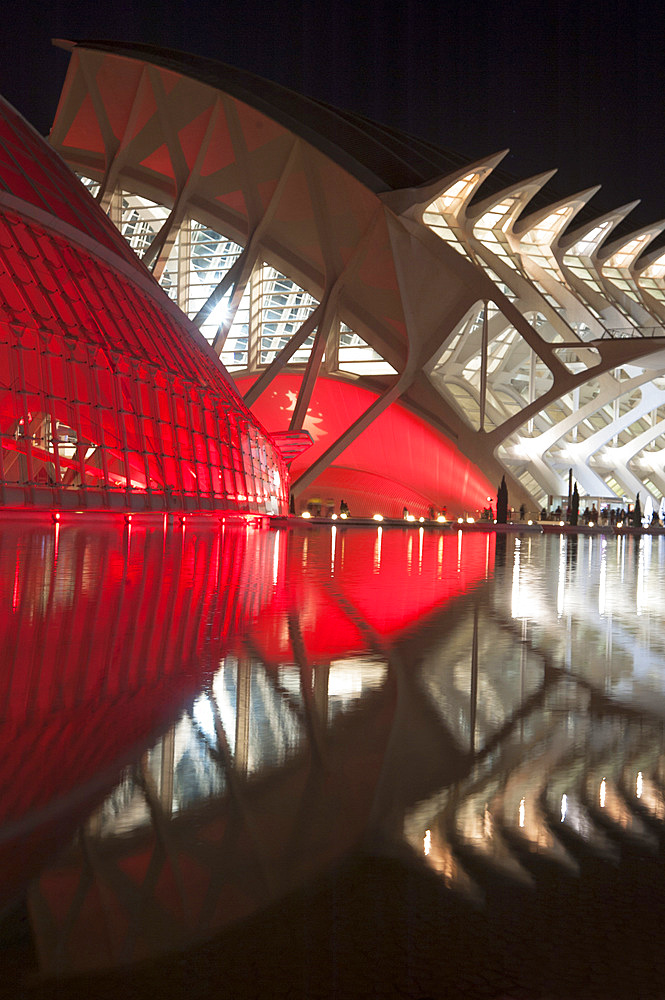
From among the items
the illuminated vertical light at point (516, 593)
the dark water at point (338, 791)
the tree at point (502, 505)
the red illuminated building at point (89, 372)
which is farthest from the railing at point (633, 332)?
the dark water at point (338, 791)

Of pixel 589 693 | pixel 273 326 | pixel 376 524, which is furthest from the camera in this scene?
pixel 273 326

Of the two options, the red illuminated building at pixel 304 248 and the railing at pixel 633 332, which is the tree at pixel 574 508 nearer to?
the red illuminated building at pixel 304 248

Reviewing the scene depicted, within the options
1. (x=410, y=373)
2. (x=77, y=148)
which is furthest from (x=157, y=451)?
(x=77, y=148)

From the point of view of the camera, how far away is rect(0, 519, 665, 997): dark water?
2.10m

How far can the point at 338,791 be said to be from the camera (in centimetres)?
312

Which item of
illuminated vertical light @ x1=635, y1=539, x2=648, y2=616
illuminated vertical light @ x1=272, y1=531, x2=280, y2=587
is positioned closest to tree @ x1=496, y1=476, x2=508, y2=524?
illuminated vertical light @ x1=272, y1=531, x2=280, y2=587

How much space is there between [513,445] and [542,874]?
139ft

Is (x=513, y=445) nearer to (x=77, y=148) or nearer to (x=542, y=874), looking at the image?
(x=77, y=148)

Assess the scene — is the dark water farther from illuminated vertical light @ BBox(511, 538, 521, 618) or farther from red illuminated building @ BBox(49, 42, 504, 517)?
red illuminated building @ BBox(49, 42, 504, 517)

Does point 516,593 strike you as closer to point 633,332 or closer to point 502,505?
point 502,505

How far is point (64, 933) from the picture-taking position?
209cm

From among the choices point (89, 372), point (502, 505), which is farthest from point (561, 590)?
point (502, 505)

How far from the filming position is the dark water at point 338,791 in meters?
2.10

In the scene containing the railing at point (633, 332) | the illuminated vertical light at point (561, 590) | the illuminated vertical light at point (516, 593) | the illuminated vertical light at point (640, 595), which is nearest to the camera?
the illuminated vertical light at point (516, 593)
